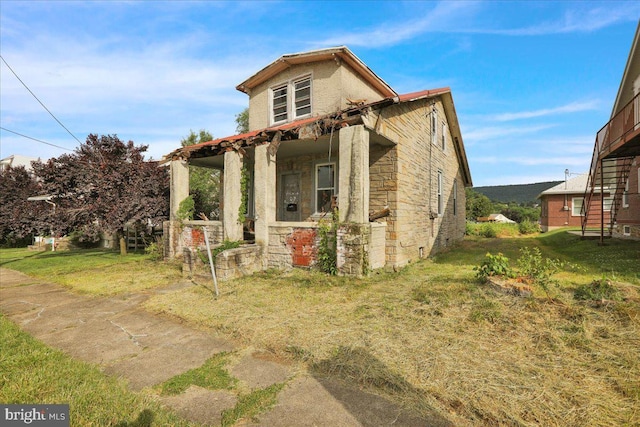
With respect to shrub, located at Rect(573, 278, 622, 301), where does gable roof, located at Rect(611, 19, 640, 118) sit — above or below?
above

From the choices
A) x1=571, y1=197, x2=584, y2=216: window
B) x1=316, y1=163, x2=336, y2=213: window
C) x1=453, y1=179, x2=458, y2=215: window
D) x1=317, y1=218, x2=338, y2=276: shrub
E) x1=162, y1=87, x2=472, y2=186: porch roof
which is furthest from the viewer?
x1=571, y1=197, x2=584, y2=216: window

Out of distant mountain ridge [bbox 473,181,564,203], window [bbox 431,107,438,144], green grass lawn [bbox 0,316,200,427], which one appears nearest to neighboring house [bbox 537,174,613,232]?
window [bbox 431,107,438,144]

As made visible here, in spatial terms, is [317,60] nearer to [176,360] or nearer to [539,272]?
[539,272]

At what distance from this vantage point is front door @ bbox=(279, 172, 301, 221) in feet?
38.8

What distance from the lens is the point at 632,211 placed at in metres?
14.3

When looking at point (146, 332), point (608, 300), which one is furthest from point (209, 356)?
point (608, 300)

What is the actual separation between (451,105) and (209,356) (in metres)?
14.6

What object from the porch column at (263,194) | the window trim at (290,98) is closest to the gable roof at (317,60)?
the window trim at (290,98)

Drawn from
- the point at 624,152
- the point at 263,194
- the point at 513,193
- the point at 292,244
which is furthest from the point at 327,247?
the point at 513,193

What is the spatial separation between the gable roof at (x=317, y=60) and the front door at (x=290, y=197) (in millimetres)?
4281

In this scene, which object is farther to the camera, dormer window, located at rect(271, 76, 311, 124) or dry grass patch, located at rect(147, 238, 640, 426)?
dormer window, located at rect(271, 76, 311, 124)

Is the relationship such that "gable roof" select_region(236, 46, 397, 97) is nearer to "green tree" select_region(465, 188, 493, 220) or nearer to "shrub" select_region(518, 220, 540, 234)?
"shrub" select_region(518, 220, 540, 234)

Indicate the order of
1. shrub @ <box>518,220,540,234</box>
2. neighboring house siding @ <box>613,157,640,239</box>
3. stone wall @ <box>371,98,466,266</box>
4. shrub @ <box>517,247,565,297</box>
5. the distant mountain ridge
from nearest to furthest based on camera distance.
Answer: shrub @ <box>517,247,565,297</box>, stone wall @ <box>371,98,466,266</box>, neighboring house siding @ <box>613,157,640,239</box>, shrub @ <box>518,220,540,234</box>, the distant mountain ridge

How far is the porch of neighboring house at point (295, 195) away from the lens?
7.61 metres
